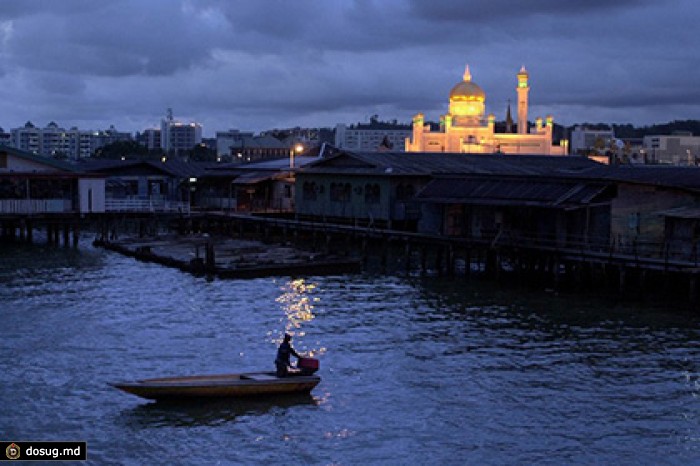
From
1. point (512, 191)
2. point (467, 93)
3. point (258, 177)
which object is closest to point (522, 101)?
point (467, 93)

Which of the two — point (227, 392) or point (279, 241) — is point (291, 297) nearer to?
point (227, 392)

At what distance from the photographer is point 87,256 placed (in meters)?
65.0

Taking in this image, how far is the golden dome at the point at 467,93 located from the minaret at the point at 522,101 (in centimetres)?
678

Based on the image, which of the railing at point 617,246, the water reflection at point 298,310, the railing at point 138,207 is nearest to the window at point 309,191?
the railing at point 138,207

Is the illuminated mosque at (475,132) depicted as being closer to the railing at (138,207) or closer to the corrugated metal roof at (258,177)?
the corrugated metal roof at (258,177)

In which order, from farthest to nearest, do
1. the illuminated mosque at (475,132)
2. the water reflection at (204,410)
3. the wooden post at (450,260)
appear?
1. the illuminated mosque at (475,132)
2. the wooden post at (450,260)
3. the water reflection at (204,410)

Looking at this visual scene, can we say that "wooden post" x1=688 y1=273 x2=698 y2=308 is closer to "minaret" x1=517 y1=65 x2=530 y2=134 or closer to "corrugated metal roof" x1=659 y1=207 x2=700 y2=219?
"corrugated metal roof" x1=659 y1=207 x2=700 y2=219

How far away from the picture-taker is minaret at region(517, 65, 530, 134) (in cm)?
13662

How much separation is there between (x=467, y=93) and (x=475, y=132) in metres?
9.51

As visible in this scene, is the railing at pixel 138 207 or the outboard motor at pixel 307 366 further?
the railing at pixel 138 207

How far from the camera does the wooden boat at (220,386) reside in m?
27.1

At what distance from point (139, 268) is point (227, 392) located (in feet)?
104

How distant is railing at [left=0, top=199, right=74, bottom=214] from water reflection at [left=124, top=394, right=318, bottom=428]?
158 feet

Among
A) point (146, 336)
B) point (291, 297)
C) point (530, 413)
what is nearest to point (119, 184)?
point (291, 297)
